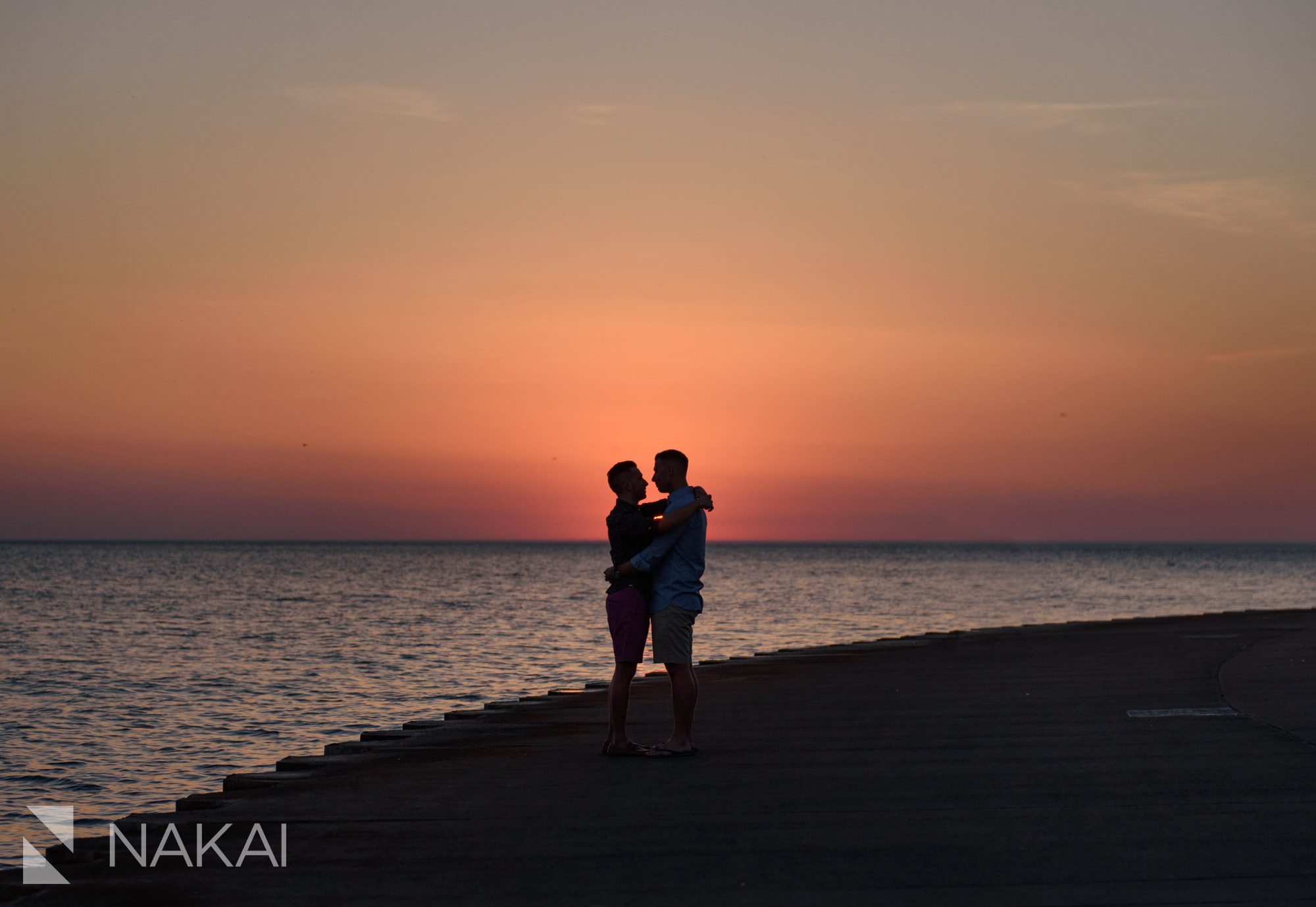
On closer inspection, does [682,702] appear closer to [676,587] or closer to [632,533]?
[676,587]

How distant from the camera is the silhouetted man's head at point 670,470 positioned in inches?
333

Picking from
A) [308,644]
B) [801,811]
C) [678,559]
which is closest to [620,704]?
[678,559]

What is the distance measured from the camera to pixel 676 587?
8406 millimetres

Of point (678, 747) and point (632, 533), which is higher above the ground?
point (632, 533)

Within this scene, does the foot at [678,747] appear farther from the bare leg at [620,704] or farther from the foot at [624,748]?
the bare leg at [620,704]

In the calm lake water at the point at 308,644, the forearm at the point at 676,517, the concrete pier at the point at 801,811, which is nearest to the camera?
the concrete pier at the point at 801,811

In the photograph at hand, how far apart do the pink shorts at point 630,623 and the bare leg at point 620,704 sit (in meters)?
0.07

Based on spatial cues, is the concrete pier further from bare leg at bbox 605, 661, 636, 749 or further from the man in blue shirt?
the man in blue shirt

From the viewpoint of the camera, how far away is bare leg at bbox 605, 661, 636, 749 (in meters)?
8.30

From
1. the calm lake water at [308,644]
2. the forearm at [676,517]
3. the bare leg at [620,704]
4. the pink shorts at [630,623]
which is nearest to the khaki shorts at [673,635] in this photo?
the pink shorts at [630,623]

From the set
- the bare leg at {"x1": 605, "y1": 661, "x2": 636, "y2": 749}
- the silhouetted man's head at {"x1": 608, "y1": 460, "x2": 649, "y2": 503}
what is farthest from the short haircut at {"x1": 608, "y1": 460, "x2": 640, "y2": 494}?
the bare leg at {"x1": 605, "y1": 661, "x2": 636, "y2": 749}

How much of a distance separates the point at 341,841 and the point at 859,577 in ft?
300

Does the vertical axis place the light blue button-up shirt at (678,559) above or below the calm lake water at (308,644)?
above

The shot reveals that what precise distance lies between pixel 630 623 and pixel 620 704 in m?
0.56
